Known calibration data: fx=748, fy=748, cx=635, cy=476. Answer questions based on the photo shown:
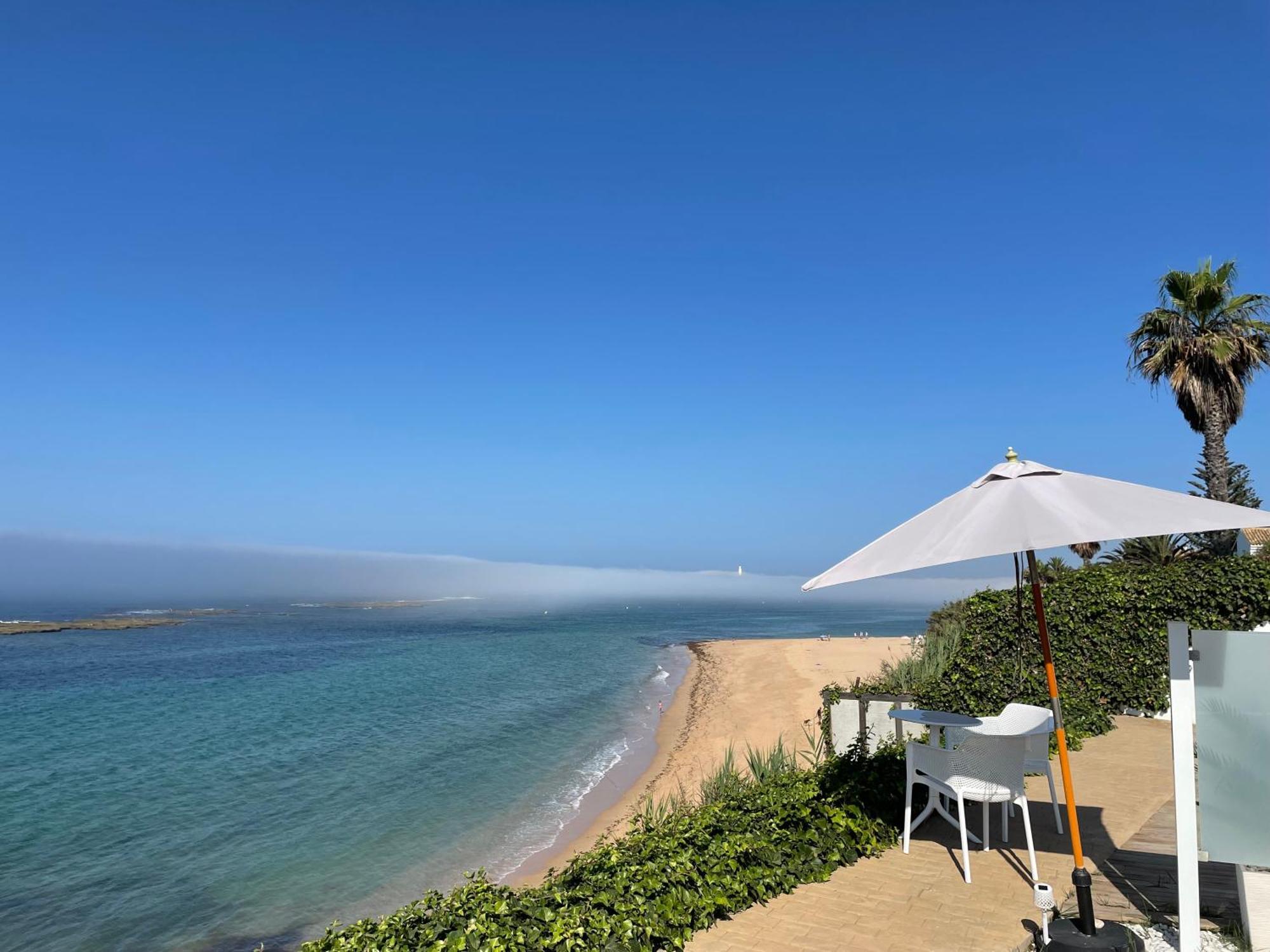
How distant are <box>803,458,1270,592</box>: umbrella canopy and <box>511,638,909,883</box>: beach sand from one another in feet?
15.8

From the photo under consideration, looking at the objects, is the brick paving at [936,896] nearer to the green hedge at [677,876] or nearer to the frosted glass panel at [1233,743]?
the green hedge at [677,876]

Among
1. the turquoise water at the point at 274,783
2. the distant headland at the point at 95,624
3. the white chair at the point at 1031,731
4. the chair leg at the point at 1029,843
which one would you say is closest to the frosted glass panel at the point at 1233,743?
the chair leg at the point at 1029,843

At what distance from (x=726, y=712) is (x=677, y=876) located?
2047cm

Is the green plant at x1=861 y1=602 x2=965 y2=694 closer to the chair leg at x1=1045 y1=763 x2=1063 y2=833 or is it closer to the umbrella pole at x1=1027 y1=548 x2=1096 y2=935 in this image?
the chair leg at x1=1045 y1=763 x2=1063 y2=833

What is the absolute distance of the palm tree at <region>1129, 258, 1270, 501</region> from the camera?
58.6ft

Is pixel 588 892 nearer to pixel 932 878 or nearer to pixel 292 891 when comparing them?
pixel 932 878

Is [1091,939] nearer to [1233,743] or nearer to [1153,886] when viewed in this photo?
[1233,743]

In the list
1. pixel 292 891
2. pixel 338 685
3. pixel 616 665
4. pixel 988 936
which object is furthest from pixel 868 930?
pixel 616 665

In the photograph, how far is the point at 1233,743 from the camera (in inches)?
147

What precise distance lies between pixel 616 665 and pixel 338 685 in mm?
14805

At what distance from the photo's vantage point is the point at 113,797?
52.5ft

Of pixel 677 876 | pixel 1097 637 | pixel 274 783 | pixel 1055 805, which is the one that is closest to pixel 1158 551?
pixel 1097 637

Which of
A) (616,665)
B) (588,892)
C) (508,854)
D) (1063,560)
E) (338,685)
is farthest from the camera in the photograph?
(616,665)

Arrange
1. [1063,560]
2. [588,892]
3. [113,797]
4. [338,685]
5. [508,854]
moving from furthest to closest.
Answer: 1. [338,685]
2. [1063,560]
3. [113,797]
4. [508,854]
5. [588,892]
